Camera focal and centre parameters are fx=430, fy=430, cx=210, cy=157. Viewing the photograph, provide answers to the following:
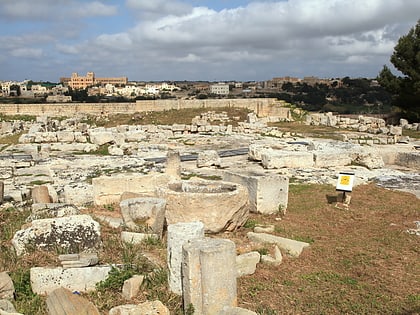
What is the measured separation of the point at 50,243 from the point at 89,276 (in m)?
1.01

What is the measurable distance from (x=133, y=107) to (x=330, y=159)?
28927mm

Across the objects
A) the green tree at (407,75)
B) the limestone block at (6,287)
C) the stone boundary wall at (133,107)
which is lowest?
the limestone block at (6,287)

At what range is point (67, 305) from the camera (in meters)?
4.49

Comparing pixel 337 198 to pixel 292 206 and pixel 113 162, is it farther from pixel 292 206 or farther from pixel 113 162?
pixel 113 162

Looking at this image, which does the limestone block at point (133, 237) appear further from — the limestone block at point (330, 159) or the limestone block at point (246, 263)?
the limestone block at point (330, 159)

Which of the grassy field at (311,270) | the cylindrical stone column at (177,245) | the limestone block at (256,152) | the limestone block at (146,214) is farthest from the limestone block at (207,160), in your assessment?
the cylindrical stone column at (177,245)

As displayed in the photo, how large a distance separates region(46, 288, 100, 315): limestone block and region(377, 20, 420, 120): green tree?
3049 centimetres

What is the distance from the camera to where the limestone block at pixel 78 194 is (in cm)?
966

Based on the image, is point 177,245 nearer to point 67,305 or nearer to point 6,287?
point 67,305

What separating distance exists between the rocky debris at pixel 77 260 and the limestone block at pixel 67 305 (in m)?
0.88

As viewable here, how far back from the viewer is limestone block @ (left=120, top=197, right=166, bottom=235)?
24.0 feet

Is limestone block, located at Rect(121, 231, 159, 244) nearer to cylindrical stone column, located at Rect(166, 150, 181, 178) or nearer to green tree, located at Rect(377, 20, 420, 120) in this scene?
cylindrical stone column, located at Rect(166, 150, 181, 178)

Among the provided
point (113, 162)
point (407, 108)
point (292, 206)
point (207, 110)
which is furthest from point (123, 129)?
point (407, 108)

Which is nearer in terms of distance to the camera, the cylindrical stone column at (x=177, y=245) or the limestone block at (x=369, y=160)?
the cylindrical stone column at (x=177, y=245)
